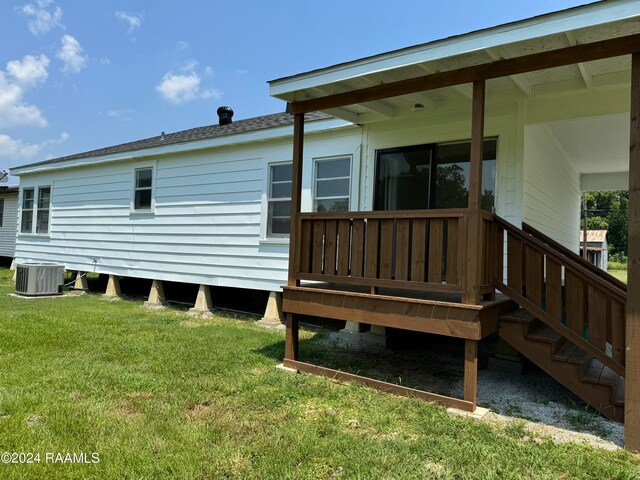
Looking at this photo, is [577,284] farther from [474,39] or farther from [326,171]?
[326,171]

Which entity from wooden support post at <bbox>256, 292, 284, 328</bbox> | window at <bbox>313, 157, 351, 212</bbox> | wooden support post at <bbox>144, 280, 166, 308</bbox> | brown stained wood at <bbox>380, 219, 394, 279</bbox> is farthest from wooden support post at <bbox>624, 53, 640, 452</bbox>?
wooden support post at <bbox>144, 280, 166, 308</bbox>

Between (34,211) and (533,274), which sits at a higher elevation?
(34,211)

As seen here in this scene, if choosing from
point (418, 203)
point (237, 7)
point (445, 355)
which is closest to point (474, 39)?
point (418, 203)

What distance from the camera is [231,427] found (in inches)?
122

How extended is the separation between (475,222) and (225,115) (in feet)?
31.0

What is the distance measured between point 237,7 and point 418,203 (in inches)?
293

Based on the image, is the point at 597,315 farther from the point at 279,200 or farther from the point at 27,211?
the point at 27,211

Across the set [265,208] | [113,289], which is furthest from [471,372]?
[113,289]

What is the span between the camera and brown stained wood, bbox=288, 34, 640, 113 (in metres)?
3.17

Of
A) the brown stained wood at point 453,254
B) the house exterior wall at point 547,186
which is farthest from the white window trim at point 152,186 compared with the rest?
the house exterior wall at point 547,186

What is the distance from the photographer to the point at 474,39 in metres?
3.46

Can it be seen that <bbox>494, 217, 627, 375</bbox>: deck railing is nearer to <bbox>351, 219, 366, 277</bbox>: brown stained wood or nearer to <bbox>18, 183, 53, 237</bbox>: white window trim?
<bbox>351, 219, 366, 277</bbox>: brown stained wood

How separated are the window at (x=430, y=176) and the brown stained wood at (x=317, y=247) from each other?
1648 millimetres

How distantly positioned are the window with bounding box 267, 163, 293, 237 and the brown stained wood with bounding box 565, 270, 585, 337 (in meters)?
4.53
